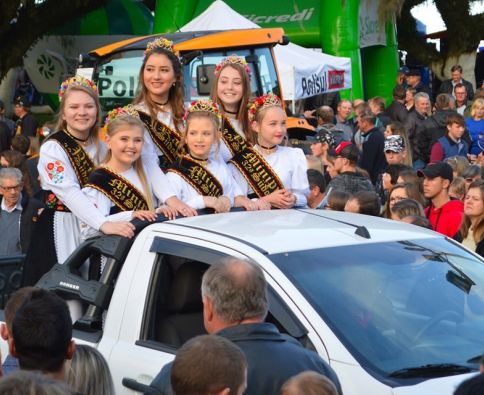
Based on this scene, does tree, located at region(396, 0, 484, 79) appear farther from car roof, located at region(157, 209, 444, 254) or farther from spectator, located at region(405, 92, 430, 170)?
car roof, located at region(157, 209, 444, 254)

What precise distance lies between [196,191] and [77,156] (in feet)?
2.24

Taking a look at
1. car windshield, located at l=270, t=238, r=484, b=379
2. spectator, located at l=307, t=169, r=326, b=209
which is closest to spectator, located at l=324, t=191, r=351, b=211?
spectator, located at l=307, t=169, r=326, b=209

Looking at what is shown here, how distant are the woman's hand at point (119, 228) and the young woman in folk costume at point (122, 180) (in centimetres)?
31

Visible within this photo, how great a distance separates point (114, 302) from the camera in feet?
16.9

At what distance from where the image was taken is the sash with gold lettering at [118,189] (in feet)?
19.7

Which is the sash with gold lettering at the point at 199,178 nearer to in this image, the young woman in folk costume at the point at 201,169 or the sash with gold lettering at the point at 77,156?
the young woman in folk costume at the point at 201,169

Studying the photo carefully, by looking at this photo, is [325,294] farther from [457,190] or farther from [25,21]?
[25,21]

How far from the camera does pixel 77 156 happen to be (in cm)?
627

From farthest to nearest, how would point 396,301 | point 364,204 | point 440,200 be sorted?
point 440,200 → point 364,204 → point 396,301

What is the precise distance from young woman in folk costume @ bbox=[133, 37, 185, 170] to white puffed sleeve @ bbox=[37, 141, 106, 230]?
52 cm

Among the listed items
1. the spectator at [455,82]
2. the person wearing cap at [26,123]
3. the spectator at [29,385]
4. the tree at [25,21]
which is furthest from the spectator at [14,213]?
the tree at [25,21]

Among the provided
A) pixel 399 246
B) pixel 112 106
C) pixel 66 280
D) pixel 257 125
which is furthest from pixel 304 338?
pixel 112 106

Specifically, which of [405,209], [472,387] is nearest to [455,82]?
[405,209]

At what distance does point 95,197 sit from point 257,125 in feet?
3.84
